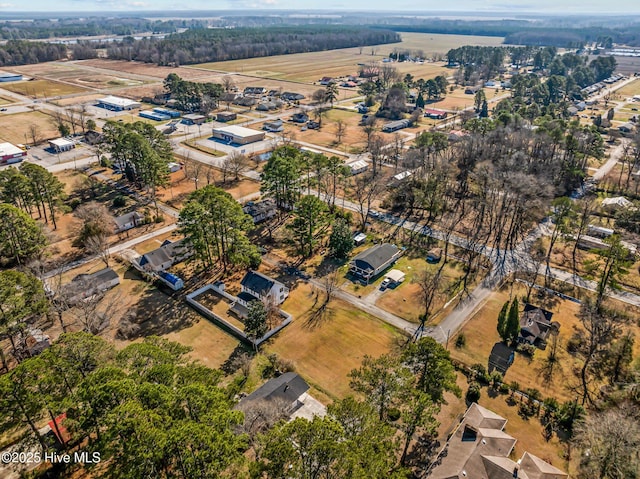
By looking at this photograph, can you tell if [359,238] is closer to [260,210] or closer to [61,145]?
[260,210]

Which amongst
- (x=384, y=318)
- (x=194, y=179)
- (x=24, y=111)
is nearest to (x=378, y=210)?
(x=384, y=318)

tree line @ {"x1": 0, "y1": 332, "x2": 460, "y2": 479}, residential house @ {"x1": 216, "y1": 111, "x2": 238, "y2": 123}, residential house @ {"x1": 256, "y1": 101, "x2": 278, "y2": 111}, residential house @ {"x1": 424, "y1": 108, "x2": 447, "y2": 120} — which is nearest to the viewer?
tree line @ {"x1": 0, "y1": 332, "x2": 460, "y2": 479}

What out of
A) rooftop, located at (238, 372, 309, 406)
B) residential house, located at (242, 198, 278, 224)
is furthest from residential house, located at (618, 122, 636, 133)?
rooftop, located at (238, 372, 309, 406)

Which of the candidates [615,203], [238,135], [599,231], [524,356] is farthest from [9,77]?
[615,203]

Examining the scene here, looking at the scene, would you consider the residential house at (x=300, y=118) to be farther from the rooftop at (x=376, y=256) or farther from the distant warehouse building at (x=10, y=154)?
the rooftop at (x=376, y=256)

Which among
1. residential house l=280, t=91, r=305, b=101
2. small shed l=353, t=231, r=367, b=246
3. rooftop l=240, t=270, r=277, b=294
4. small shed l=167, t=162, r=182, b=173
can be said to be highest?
residential house l=280, t=91, r=305, b=101

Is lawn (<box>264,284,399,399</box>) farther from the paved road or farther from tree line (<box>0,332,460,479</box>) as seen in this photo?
the paved road

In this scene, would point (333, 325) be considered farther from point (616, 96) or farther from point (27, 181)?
point (616, 96)
